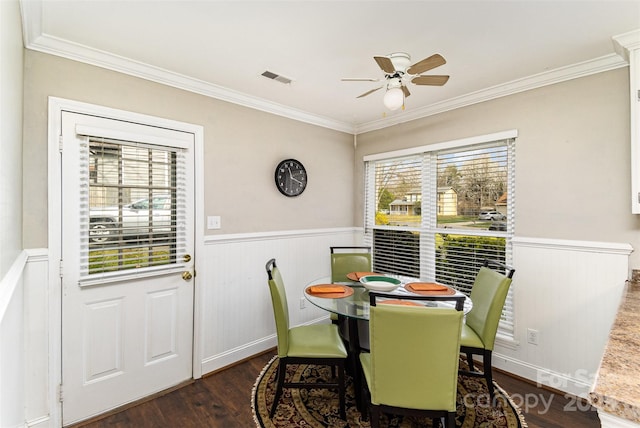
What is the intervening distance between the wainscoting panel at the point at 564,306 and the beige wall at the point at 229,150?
83.1 inches

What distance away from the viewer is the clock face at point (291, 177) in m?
3.33

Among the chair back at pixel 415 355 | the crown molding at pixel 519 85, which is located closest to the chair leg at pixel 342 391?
the chair back at pixel 415 355

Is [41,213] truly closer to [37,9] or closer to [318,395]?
[37,9]

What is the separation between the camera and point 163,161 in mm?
2539

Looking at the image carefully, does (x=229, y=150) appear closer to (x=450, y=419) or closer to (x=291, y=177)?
(x=291, y=177)

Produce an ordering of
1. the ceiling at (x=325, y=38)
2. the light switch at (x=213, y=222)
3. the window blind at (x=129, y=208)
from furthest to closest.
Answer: the light switch at (x=213, y=222) < the window blind at (x=129, y=208) < the ceiling at (x=325, y=38)

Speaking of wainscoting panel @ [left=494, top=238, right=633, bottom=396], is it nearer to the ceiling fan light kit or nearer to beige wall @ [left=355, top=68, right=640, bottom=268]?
beige wall @ [left=355, top=68, right=640, bottom=268]

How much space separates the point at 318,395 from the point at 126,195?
84.4 inches

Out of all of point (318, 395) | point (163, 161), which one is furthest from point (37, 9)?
point (318, 395)

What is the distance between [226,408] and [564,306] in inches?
109

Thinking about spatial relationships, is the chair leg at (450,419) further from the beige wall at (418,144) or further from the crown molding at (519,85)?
the crown molding at (519,85)

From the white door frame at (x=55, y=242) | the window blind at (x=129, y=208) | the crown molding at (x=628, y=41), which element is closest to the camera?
the crown molding at (x=628, y=41)

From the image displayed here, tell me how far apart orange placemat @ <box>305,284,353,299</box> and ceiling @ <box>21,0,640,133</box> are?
176 centimetres

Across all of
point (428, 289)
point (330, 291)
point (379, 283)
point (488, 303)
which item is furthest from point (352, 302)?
point (488, 303)
